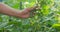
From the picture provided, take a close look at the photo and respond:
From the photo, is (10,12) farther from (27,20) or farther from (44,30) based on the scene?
(44,30)

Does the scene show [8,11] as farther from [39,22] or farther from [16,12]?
[39,22]

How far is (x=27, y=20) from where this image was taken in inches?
45.4

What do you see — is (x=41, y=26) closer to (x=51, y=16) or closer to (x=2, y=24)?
(x=51, y=16)

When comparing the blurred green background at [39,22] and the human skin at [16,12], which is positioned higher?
the human skin at [16,12]

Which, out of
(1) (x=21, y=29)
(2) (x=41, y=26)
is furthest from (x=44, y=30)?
(1) (x=21, y=29)

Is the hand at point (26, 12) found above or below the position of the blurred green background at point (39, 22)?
above

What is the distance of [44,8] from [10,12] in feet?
0.65

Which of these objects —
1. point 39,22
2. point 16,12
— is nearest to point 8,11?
point 16,12

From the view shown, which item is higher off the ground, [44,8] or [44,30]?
[44,8]

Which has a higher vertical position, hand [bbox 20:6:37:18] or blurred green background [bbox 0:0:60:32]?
hand [bbox 20:6:37:18]

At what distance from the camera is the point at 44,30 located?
1101mm

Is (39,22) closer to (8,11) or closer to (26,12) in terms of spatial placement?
(26,12)

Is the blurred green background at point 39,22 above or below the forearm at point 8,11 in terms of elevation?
below

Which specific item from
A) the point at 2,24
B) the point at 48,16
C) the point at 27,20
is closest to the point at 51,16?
the point at 48,16
